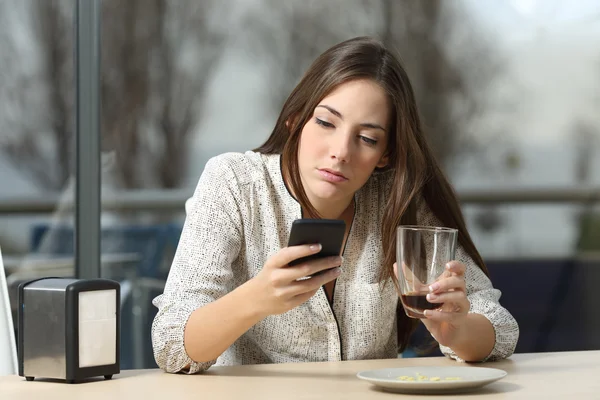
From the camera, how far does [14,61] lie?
11.9ft

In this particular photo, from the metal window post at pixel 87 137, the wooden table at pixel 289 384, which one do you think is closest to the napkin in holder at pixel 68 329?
the wooden table at pixel 289 384

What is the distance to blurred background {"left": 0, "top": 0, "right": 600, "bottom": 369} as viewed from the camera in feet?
12.1

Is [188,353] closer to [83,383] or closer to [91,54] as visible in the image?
[83,383]

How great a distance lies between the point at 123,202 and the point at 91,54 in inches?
27.0

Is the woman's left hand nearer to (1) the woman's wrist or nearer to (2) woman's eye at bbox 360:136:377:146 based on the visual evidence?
(1) the woman's wrist

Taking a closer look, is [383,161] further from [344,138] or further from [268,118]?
[268,118]

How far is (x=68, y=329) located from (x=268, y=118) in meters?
2.72

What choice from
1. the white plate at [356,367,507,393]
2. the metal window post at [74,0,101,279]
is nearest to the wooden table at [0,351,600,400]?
the white plate at [356,367,507,393]

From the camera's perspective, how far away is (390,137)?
1.96 metres

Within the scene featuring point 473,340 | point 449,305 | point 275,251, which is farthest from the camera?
point 275,251

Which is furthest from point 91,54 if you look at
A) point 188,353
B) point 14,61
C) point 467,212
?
point 188,353

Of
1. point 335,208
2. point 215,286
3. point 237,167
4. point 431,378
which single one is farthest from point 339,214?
point 431,378

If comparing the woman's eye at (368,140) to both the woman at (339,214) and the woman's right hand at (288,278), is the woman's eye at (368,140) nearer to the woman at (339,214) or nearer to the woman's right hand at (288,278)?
the woman at (339,214)

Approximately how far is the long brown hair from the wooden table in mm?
447
